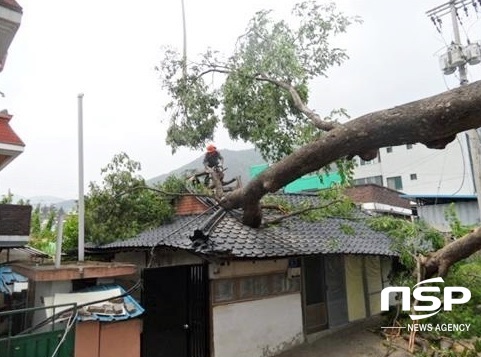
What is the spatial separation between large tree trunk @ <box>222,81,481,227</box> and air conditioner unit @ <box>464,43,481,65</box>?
7.46 meters

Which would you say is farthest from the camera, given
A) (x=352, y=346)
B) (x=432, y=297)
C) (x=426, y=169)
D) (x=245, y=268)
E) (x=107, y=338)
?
(x=426, y=169)

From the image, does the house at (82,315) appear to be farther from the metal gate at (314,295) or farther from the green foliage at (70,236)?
the metal gate at (314,295)

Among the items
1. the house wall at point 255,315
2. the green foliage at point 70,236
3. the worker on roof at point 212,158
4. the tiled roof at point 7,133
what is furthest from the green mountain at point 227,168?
the tiled roof at point 7,133

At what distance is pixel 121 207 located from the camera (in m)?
11.1

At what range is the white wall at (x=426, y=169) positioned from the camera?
103 feet

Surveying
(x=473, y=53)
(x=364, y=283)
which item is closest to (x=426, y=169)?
(x=364, y=283)

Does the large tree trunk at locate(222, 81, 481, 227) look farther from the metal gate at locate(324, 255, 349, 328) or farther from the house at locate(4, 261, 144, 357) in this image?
the metal gate at locate(324, 255, 349, 328)

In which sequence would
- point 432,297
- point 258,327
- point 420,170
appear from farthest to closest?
1. point 420,170
2. point 432,297
3. point 258,327

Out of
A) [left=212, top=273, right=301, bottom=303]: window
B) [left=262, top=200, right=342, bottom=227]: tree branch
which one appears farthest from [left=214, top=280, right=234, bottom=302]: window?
[left=262, top=200, right=342, bottom=227]: tree branch

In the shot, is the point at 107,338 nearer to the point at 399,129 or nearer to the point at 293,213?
the point at 293,213

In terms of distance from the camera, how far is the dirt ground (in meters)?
8.68

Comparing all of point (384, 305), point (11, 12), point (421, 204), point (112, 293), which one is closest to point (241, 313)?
point (112, 293)

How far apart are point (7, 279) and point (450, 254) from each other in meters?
10.5

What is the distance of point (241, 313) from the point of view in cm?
824
